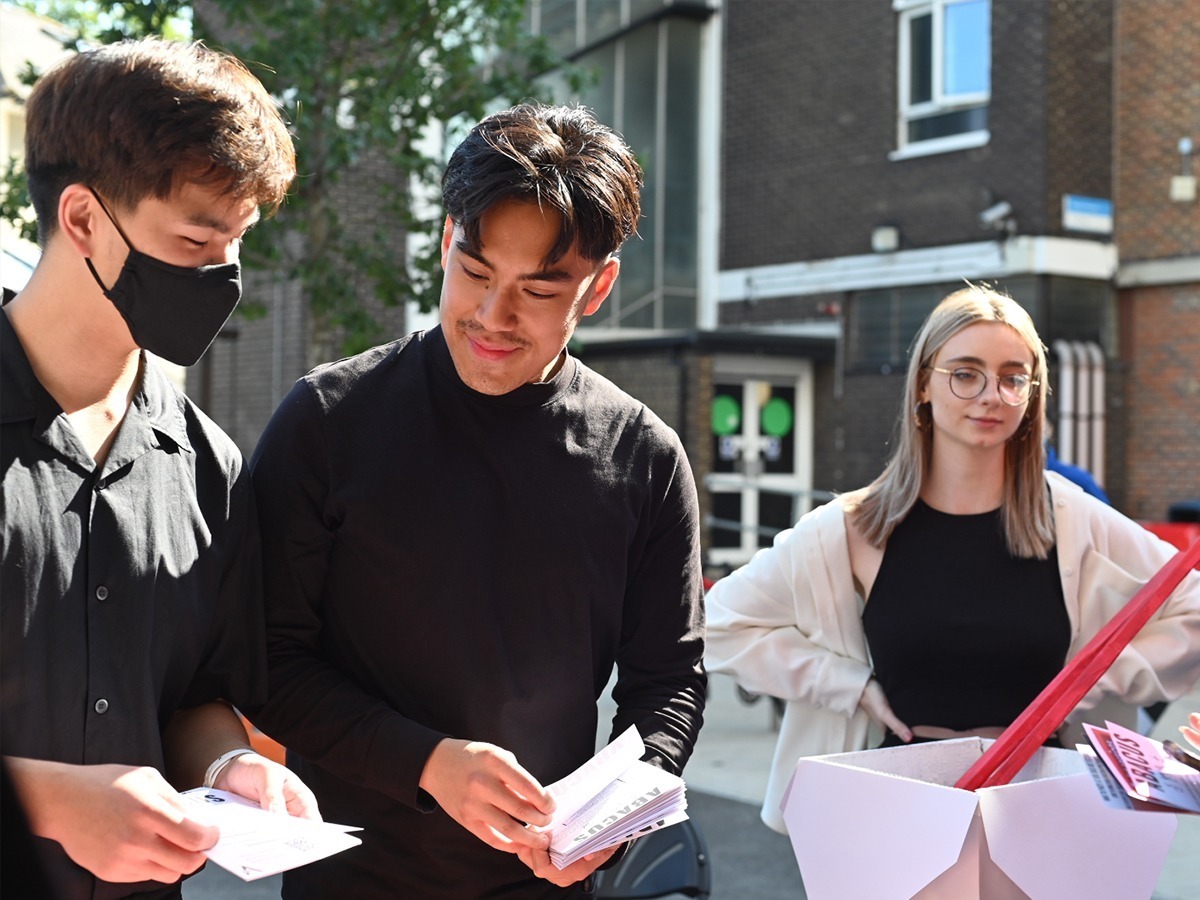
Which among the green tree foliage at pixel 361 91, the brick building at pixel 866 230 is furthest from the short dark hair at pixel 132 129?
the brick building at pixel 866 230

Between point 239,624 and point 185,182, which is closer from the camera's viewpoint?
point 185,182

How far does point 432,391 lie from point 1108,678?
6.00ft

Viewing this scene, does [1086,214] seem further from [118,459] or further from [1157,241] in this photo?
[118,459]

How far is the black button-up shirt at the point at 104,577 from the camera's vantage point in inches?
63.5

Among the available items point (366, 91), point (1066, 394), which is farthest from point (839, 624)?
point (1066, 394)

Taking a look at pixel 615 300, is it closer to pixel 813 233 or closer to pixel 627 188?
pixel 813 233

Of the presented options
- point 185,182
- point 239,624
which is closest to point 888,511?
point 239,624

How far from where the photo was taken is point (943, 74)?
1584cm

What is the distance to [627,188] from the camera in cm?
219

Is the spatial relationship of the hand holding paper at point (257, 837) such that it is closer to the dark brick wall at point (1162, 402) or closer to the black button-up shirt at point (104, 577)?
the black button-up shirt at point (104, 577)

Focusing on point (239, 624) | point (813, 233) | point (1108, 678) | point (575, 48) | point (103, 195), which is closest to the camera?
point (103, 195)

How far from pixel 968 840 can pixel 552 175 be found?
1220mm

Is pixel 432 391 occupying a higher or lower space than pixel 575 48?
lower

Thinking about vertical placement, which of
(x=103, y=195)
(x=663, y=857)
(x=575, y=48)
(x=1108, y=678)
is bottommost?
(x=663, y=857)
